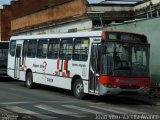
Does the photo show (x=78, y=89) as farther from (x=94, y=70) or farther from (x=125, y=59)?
(x=125, y=59)

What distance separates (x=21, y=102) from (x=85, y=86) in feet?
9.20

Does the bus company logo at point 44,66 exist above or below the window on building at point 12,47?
below

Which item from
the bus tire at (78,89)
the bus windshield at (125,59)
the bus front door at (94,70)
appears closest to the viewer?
the bus windshield at (125,59)

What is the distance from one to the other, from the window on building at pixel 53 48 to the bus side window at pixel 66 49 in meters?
0.45

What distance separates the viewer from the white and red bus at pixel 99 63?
18.8 metres

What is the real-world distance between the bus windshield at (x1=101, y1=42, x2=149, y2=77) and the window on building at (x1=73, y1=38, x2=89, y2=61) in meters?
1.32

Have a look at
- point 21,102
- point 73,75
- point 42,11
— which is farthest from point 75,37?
point 42,11

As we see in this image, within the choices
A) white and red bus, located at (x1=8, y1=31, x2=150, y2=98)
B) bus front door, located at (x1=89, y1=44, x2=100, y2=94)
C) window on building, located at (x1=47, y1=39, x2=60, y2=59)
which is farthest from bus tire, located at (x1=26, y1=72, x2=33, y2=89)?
bus front door, located at (x1=89, y1=44, x2=100, y2=94)

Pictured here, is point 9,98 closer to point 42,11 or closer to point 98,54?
point 98,54

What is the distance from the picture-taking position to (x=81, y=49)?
20500 millimetres

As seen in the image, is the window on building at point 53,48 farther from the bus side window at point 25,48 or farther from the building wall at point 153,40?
the building wall at point 153,40

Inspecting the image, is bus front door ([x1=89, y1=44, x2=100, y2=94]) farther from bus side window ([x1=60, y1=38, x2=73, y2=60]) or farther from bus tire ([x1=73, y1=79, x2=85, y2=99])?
bus side window ([x1=60, y1=38, x2=73, y2=60])

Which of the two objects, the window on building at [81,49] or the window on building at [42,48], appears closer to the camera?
the window on building at [81,49]

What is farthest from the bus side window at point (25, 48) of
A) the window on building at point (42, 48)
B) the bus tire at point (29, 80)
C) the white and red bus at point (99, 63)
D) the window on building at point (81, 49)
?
the window on building at point (81, 49)
